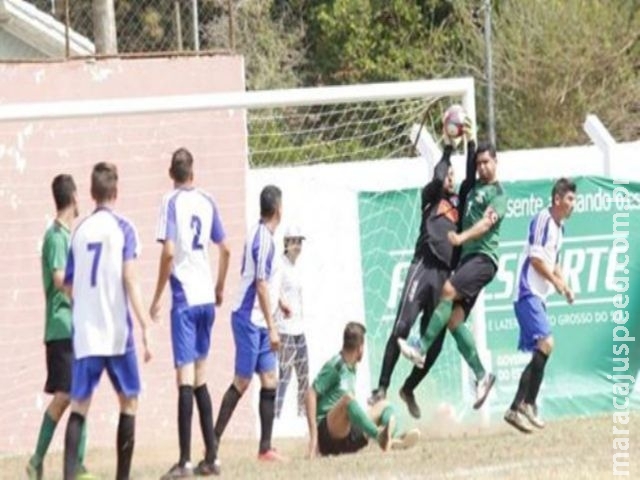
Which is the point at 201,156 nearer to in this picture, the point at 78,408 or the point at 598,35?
the point at 78,408

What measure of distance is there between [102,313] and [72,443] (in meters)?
0.84

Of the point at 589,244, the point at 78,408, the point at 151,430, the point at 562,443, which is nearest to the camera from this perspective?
the point at 78,408

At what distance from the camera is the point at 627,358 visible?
19.3 metres

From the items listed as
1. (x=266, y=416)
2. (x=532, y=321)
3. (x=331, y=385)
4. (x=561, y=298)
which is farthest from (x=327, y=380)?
(x=561, y=298)

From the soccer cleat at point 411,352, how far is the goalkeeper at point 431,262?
0.08m

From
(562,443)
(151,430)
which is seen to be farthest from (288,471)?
(151,430)

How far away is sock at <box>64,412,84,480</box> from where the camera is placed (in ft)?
43.8

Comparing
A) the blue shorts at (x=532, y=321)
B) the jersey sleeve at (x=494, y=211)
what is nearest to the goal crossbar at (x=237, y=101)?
the jersey sleeve at (x=494, y=211)

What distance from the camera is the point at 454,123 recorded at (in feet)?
53.4

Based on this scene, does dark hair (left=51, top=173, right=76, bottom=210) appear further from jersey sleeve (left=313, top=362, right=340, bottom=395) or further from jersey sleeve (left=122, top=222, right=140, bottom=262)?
jersey sleeve (left=313, top=362, right=340, bottom=395)

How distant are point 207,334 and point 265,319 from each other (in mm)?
625

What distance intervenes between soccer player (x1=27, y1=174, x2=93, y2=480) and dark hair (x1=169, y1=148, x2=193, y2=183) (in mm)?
687

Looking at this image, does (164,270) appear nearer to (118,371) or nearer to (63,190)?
(63,190)

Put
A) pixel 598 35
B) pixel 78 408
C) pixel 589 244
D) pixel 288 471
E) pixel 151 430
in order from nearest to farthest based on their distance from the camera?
pixel 78 408 → pixel 288 471 → pixel 151 430 → pixel 589 244 → pixel 598 35
